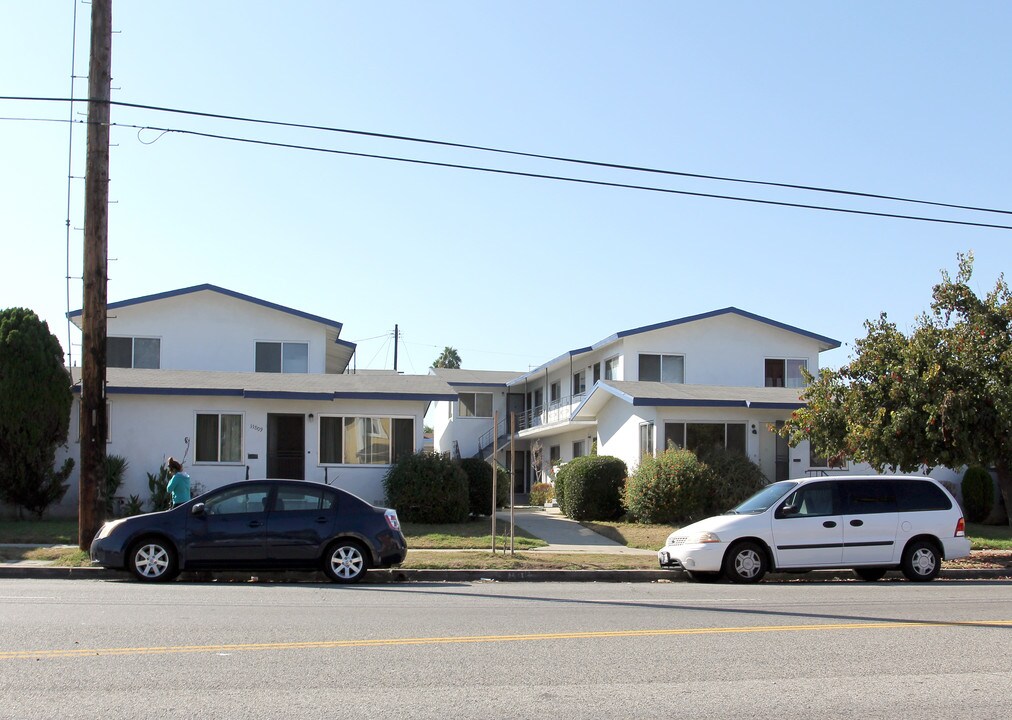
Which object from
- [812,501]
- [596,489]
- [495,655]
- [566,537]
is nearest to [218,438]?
[566,537]

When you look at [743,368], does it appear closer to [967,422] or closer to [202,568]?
[967,422]

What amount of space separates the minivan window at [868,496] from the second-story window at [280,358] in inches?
760

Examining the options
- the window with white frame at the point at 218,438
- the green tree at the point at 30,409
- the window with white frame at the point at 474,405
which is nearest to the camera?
the green tree at the point at 30,409

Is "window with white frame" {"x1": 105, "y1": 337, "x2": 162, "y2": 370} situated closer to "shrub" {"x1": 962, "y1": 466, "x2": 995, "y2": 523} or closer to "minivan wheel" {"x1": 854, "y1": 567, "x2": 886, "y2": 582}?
"minivan wheel" {"x1": 854, "y1": 567, "x2": 886, "y2": 582}

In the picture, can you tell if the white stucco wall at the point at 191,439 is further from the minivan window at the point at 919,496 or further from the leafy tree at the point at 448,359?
the leafy tree at the point at 448,359

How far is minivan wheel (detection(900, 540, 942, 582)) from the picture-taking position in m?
15.8

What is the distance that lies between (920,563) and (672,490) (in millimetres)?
9224

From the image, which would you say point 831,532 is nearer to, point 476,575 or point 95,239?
point 476,575

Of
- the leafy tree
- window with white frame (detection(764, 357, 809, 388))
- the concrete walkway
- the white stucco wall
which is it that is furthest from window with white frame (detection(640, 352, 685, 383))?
the leafy tree

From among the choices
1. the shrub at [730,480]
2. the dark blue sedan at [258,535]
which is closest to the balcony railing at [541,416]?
the shrub at [730,480]

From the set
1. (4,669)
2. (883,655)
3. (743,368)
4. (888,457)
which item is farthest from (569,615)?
(743,368)

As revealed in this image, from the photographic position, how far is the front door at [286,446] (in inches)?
994

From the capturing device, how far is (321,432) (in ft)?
82.4

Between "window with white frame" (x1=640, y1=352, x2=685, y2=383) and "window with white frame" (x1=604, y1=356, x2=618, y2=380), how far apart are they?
1013 mm
